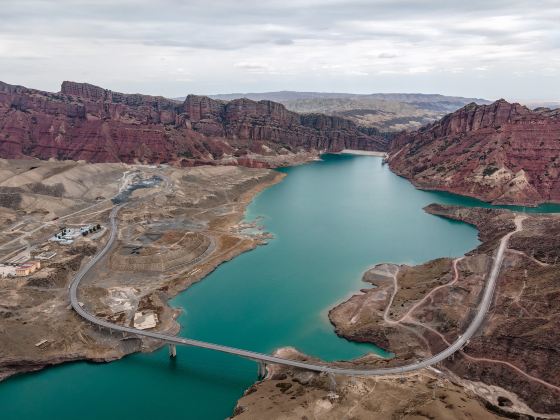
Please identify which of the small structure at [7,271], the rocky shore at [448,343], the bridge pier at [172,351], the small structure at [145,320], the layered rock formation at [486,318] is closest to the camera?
the rocky shore at [448,343]

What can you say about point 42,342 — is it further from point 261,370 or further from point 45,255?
point 45,255

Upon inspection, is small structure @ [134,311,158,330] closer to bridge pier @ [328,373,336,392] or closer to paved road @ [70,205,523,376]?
paved road @ [70,205,523,376]

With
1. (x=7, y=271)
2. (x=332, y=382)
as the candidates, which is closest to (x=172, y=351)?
(x=332, y=382)

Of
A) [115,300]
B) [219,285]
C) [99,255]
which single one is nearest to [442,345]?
[219,285]

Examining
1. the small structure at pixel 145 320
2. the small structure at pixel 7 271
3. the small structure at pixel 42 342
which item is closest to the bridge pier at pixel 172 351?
the small structure at pixel 145 320

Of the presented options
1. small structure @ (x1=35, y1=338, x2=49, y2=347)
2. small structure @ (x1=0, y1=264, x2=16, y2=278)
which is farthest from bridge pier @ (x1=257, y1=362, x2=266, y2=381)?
small structure @ (x1=0, y1=264, x2=16, y2=278)

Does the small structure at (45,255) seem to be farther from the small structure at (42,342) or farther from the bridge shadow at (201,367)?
the bridge shadow at (201,367)
